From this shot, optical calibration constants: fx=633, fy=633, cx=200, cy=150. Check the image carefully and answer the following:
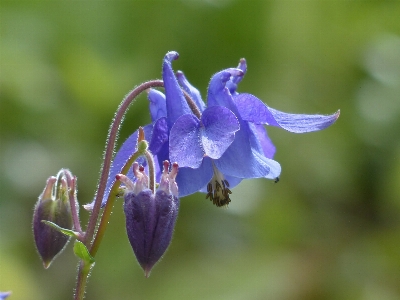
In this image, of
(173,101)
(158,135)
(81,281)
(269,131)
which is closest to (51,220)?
(81,281)

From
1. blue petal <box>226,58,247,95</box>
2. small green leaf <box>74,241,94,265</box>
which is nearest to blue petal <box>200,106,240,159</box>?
blue petal <box>226,58,247,95</box>

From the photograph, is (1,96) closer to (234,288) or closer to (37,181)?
(37,181)

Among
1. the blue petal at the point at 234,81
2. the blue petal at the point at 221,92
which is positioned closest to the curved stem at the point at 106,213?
the blue petal at the point at 221,92

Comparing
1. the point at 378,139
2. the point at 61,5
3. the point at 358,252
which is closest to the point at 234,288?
the point at 358,252

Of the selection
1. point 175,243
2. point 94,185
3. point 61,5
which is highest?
point 61,5

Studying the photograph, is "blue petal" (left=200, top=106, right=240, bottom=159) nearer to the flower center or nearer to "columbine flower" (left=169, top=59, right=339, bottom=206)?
"columbine flower" (left=169, top=59, right=339, bottom=206)

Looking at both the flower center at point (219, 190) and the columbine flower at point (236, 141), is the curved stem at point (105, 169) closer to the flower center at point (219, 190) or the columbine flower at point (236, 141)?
the columbine flower at point (236, 141)
